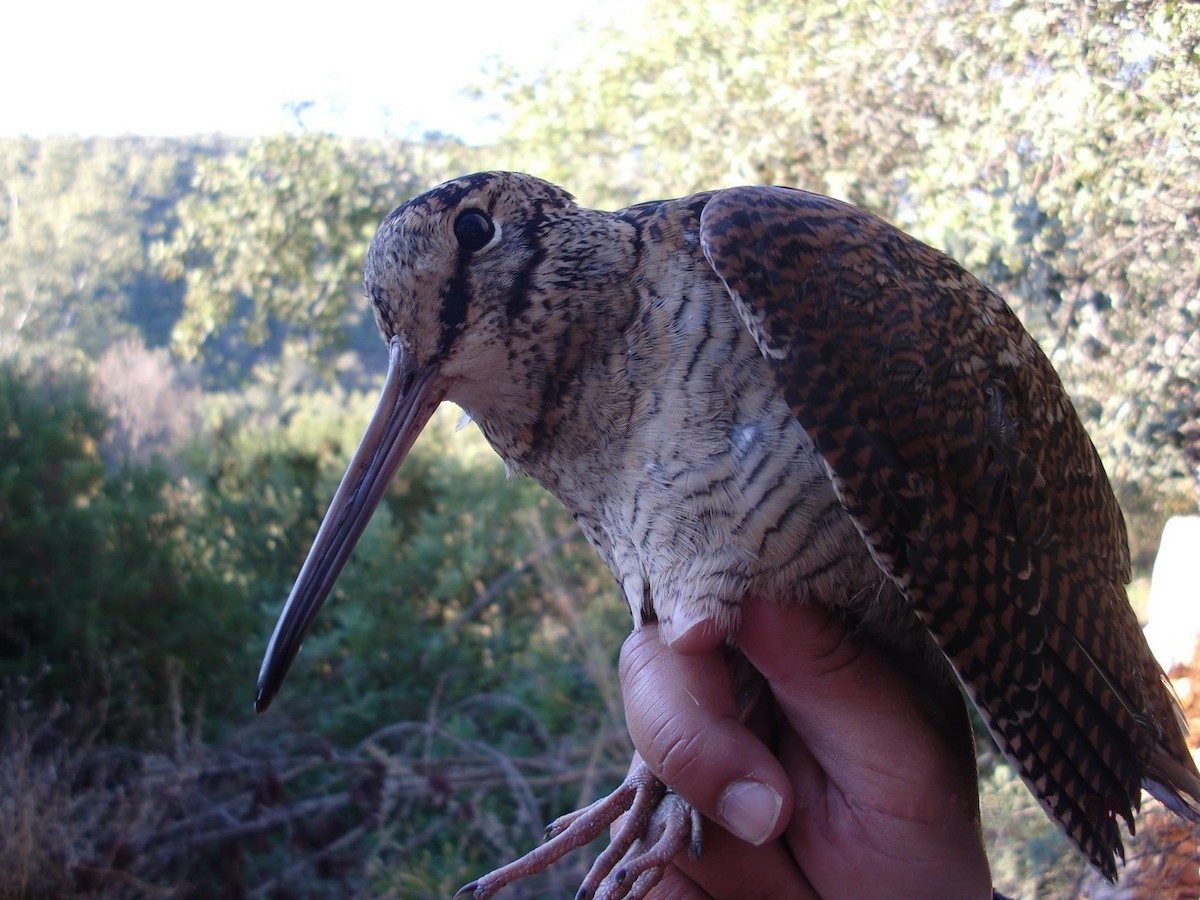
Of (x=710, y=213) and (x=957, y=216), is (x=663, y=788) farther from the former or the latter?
(x=957, y=216)

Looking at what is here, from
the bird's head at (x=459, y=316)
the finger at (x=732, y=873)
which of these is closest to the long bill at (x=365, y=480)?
the bird's head at (x=459, y=316)

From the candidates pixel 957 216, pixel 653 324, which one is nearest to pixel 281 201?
pixel 957 216

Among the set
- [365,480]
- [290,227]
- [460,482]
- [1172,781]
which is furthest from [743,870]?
[290,227]

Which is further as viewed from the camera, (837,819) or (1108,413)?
(1108,413)

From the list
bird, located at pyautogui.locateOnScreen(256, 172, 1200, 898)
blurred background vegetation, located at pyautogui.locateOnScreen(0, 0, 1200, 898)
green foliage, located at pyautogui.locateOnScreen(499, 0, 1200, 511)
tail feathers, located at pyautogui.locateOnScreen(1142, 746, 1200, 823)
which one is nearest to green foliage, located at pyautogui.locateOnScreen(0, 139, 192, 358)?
blurred background vegetation, located at pyautogui.locateOnScreen(0, 0, 1200, 898)

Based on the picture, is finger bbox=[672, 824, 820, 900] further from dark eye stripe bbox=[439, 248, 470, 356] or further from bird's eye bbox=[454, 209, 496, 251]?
bird's eye bbox=[454, 209, 496, 251]

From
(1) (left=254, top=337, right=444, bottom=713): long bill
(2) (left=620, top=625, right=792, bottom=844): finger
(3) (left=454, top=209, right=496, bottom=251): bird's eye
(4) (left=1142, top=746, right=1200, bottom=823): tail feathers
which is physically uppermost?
(3) (left=454, top=209, right=496, bottom=251): bird's eye

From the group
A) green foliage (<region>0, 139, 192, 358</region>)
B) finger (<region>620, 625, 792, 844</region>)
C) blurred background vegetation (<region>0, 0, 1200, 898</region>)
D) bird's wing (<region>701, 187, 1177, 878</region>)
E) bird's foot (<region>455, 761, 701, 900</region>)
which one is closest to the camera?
bird's wing (<region>701, 187, 1177, 878</region>)
